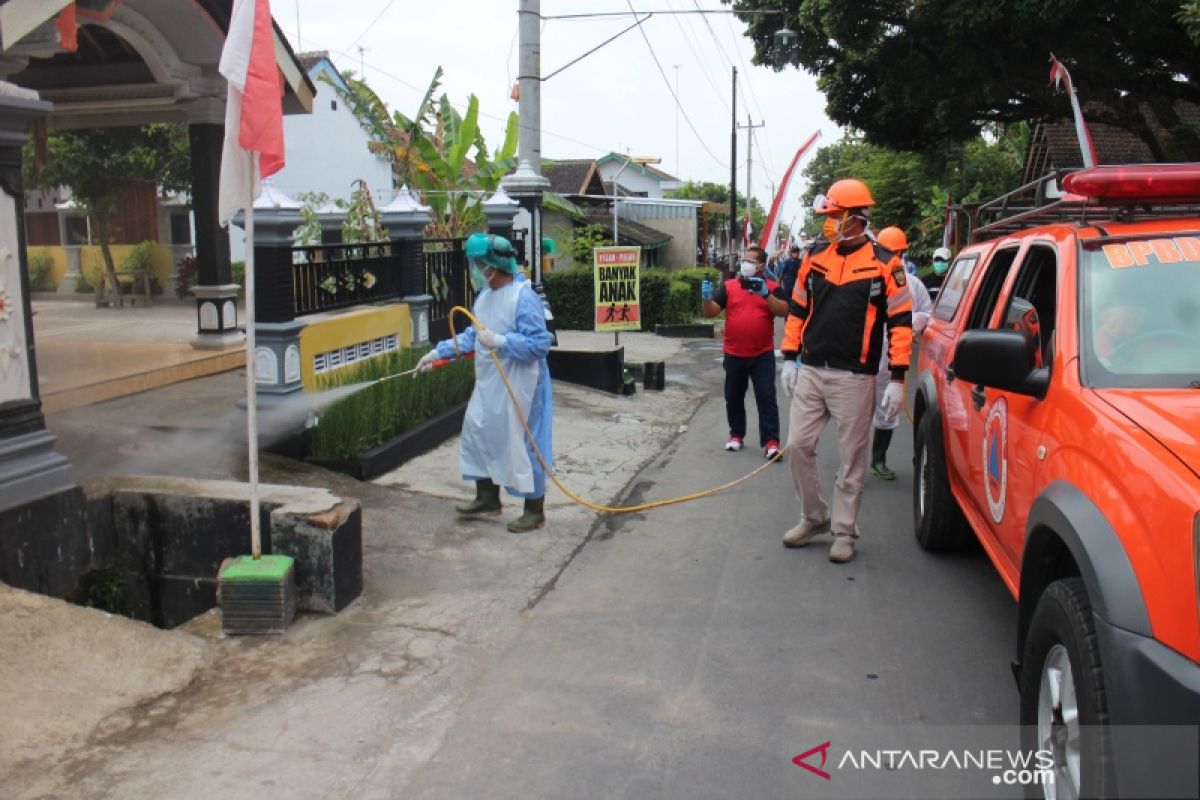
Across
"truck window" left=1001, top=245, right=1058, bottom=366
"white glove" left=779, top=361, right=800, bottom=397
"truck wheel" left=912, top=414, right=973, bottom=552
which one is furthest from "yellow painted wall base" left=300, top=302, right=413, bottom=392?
"truck window" left=1001, top=245, right=1058, bottom=366

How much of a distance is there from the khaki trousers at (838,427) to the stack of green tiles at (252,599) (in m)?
3.00

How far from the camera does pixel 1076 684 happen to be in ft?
9.08

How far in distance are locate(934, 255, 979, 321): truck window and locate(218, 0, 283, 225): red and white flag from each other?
4.04 metres

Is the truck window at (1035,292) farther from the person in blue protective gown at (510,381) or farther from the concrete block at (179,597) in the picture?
the concrete block at (179,597)

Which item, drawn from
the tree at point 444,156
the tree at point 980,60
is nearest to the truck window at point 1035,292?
the tree at point 980,60

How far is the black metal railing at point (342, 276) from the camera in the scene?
8570mm

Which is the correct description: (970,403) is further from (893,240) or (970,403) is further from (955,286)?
(893,240)

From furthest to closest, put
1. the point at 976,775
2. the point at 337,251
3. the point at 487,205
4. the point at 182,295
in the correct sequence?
the point at 182,295, the point at 487,205, the point at 337,251, the point at 976,775

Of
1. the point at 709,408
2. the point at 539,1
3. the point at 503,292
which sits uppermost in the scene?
the point at 539,1

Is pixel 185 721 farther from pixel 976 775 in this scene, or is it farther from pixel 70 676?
pixel 976 775

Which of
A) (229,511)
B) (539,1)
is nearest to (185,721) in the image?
(229,511)

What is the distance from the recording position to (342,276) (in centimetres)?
936

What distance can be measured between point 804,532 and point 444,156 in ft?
43.4

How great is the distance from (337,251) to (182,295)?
15.3 m
